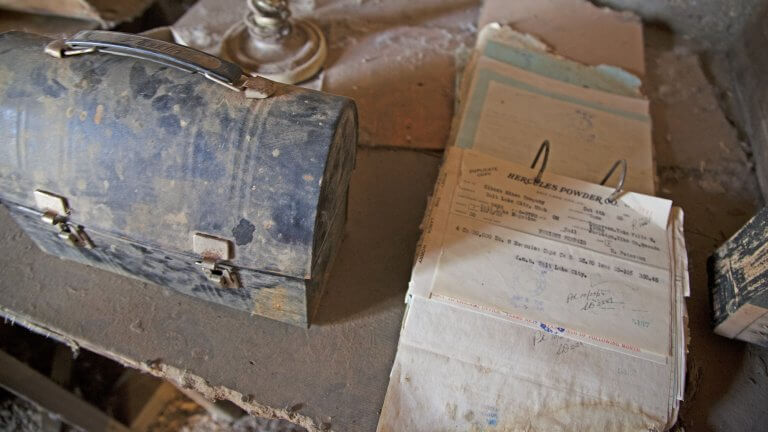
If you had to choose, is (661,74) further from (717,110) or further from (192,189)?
(192,189)

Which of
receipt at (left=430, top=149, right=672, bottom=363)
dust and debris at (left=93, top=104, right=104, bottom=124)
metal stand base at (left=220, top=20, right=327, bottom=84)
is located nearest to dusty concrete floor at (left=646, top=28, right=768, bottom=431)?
receipt at (left=430, top=149, right=672, bottom=363)

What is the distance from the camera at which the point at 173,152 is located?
0.71m

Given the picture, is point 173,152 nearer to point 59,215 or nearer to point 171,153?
point 171,153

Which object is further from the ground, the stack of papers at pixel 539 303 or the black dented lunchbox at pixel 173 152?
the black dented lunchbox at pixel 173 152

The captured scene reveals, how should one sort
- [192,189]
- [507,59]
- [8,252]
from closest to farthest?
1. [192,189]
2. [8,252]
3. [507,59]

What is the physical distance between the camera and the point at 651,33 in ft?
4.73

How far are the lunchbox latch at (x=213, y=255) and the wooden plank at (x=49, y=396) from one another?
0.61 meters

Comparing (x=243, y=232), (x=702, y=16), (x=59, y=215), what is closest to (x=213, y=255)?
(x=243, y=232)

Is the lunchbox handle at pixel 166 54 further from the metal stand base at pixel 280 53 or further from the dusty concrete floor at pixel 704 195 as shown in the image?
the dusty concrete floor at pixel 704 195

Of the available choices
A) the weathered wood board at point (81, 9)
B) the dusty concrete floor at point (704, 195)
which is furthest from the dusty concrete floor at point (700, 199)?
the weathered wood board at point (81, 9)

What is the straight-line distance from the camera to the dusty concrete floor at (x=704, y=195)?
879 millimetres

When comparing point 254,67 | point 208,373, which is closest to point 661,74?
point 254,67

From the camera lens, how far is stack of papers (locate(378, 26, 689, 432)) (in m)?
0.82

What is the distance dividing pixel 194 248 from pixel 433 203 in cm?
43
